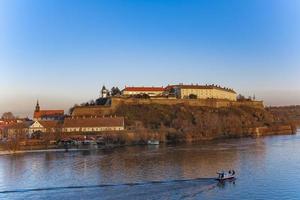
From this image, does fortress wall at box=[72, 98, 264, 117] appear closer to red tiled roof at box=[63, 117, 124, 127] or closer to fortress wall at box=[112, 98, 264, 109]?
fortress wall at box=[112, 98, 264, 109]

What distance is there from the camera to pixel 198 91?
8569 centimetres

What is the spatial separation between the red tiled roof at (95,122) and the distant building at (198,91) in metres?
21.9

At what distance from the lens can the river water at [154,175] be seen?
24.6 m

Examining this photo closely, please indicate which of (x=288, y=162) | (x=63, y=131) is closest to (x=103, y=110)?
(x=63, y=131)

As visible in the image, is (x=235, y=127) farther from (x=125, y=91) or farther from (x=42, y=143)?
(x=42, y=143)

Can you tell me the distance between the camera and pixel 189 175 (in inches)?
1168

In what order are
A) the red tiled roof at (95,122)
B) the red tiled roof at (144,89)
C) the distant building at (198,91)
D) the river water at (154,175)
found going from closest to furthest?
the river water at (154,175) → the red tiled roof at (95,122) → the distant building at (198,91) → the red tiled roof at (144,89)

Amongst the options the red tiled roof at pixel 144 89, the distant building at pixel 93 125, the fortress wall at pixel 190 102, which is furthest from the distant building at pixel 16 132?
the red tiled roof at pixel 144 89

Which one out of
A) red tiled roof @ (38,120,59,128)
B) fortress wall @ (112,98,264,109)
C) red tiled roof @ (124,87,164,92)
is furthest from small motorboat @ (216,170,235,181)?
red tiled roof @ (124,87,164,92)

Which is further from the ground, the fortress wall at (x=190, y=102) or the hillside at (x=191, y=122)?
the fortress wall at (x=190, y=102)

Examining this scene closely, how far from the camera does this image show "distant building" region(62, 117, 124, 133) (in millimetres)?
62688

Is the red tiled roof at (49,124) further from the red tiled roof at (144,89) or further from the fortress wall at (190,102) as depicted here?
the red tiled roof at (144,89)

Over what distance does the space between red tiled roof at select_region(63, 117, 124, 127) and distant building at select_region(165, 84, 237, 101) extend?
71.7 feet

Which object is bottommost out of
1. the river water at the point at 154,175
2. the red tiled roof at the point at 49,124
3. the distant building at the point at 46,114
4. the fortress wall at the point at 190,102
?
the river water at the point at 154,175
